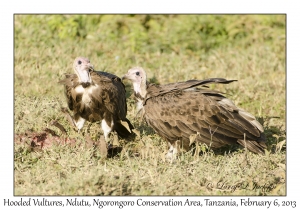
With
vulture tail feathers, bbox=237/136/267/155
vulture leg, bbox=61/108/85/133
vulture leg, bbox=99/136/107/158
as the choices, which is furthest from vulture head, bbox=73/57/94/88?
vulture tail feathers, bbox=237/136/267/155

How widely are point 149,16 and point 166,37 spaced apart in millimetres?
812

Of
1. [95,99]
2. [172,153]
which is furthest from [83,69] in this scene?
[172,153]

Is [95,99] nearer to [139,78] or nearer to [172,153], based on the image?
[139,78]

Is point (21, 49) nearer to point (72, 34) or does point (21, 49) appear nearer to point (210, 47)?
point (72, 34)

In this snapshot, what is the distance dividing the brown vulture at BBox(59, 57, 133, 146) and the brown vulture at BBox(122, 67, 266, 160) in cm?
45

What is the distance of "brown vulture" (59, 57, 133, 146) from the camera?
710 cm

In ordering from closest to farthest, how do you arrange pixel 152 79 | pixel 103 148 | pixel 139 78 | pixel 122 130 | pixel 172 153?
pixel 103 148 → pixel 172 153 → pixel 139 78 → pixel 122 130 → pixel 152 79

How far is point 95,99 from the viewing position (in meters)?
7.10

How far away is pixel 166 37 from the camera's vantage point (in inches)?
431

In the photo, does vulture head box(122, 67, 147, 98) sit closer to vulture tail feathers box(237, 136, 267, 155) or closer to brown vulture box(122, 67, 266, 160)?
brown vulture box(122, 67, 266, 160)

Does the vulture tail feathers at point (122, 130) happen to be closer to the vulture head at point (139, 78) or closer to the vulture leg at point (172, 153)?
the vulture head at point (139, 78)

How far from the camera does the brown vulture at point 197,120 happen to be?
22.1 feet

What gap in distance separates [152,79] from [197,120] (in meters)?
2.57

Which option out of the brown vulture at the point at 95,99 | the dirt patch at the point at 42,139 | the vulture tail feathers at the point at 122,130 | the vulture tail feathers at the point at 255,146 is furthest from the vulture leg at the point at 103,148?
the vulture tail feathers at the point at 255,146
